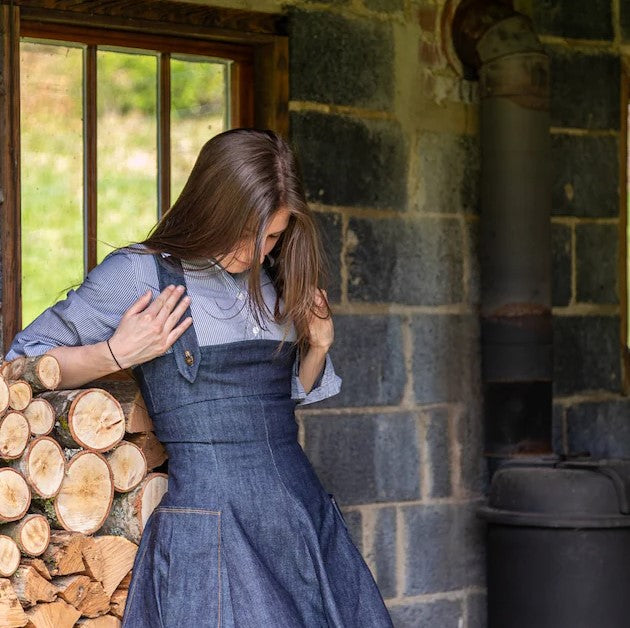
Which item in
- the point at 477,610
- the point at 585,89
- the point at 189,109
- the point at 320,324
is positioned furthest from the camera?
the point at 585,89

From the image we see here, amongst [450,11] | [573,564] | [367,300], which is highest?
[450,11]

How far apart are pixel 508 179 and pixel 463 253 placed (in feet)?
1.16

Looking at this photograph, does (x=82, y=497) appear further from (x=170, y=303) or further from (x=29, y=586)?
(x=170, y=303)

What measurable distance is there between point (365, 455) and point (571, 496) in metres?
0.78

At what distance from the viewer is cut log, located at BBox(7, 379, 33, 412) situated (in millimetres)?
2725

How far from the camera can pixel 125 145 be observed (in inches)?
165

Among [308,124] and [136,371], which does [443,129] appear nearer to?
[308,124]

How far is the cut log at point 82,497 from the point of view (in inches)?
110

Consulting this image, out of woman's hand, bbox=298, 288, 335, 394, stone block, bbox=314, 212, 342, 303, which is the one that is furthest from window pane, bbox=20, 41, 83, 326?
woman's hand, bbox=298, 288, 335, 394

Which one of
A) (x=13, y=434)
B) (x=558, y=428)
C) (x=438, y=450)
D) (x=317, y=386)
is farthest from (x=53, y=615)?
(x=558, y=428)

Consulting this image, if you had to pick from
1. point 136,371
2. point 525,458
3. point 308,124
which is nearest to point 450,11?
point 308,124

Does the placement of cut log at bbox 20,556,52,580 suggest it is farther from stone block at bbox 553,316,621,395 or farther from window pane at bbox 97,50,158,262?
stone block at bbox 553,316,621,395

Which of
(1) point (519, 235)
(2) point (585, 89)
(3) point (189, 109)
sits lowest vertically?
(1) point (519, 235)

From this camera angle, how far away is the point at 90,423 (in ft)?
9.23
